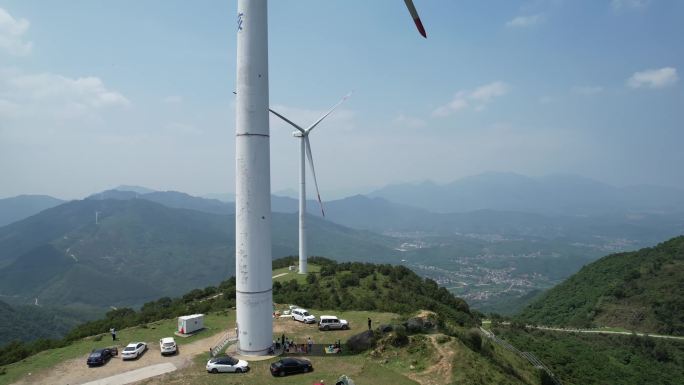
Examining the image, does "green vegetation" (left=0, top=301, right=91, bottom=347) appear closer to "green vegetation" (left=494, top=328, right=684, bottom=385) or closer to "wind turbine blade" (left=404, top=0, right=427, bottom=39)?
"green vegetation" (left=494, top=328, right=684, bottom=385)

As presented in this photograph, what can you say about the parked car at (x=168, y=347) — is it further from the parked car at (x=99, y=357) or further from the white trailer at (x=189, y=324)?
the white trailer at (x=189, y=324)

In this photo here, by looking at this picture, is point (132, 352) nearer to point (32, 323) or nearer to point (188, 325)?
point (188, 325)

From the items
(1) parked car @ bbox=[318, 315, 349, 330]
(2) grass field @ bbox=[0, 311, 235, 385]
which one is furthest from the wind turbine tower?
(2) grass field @ bbox=[0, 311, 235, 385]

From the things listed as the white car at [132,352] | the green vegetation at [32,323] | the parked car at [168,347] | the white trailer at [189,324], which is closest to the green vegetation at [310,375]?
the parked car at [168,347]

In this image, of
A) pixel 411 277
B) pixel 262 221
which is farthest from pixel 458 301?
pixel 262 221

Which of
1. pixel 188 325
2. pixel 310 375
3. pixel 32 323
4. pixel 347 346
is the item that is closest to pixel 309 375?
pixel 310 375
